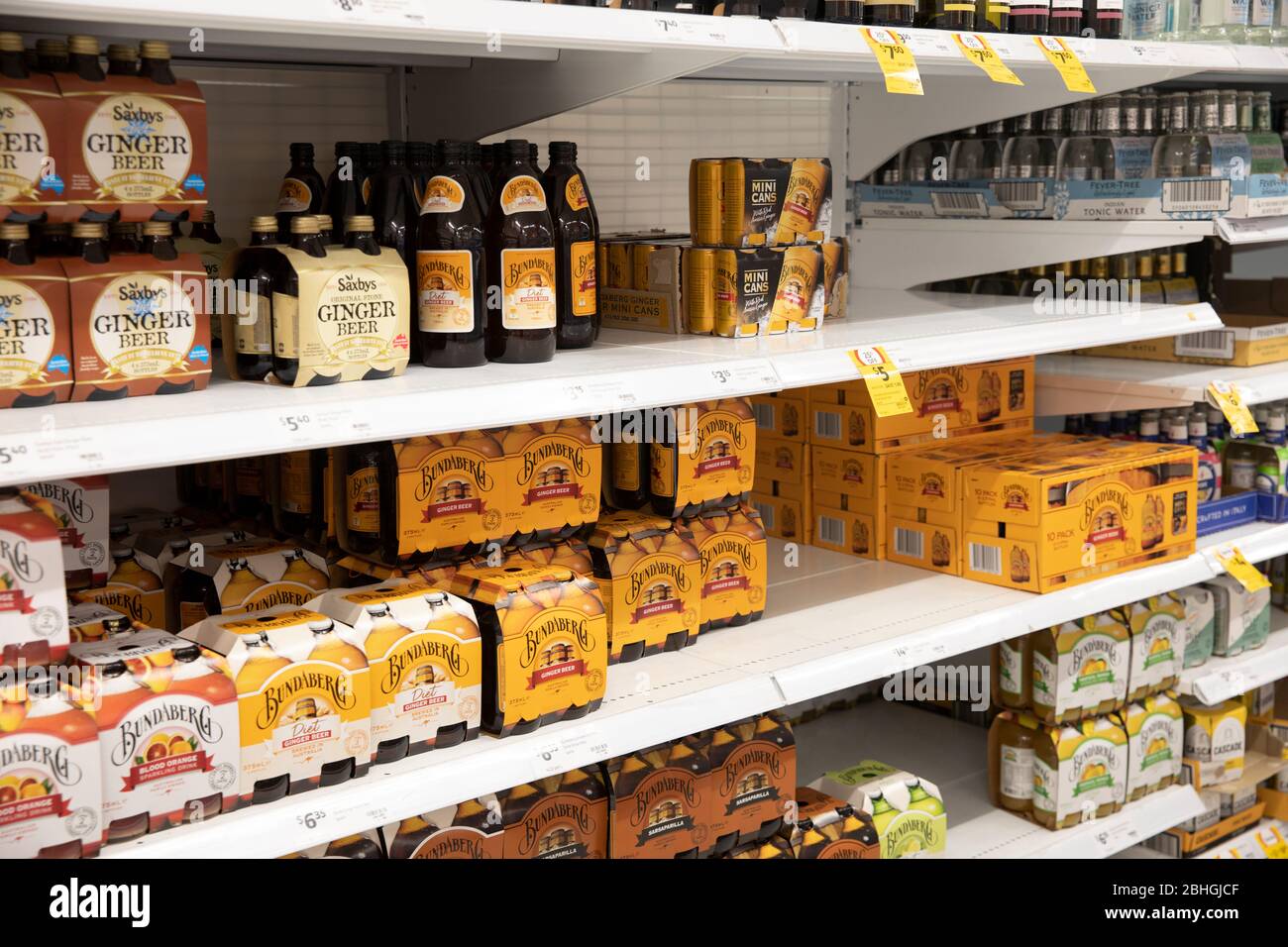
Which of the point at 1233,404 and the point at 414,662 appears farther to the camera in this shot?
the point at 1233,404

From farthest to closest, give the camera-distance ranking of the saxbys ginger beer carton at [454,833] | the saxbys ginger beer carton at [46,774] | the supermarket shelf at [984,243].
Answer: the supermarket shelf at [984,243], the saxbys ginger beer carton at [454,833], the saxbys ginger beer carton at [46,774]

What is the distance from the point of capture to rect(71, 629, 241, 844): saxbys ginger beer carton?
4.83 feet

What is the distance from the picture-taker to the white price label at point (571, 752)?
1.78 m

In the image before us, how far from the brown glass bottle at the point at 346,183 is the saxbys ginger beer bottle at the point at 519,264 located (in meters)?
0.22

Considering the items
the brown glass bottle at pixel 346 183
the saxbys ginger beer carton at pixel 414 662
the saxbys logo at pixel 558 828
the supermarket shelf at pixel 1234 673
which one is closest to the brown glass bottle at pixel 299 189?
the brown glass bottle at pixel 346 183

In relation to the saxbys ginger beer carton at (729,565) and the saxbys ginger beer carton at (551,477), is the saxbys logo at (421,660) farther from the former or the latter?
the saxbys ginger beer carton at (729,565)

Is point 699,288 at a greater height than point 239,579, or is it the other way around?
point 699,288

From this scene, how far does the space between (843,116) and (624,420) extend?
1.33 meters

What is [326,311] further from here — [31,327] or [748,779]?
[748,779]

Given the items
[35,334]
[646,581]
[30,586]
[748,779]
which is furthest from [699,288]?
[30,586]

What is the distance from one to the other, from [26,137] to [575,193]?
0.83m

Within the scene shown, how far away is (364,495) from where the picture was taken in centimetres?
191

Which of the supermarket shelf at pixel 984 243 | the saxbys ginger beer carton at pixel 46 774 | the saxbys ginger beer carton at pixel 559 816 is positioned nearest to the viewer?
the saxbys ginger beer carton at pixel 46 774
